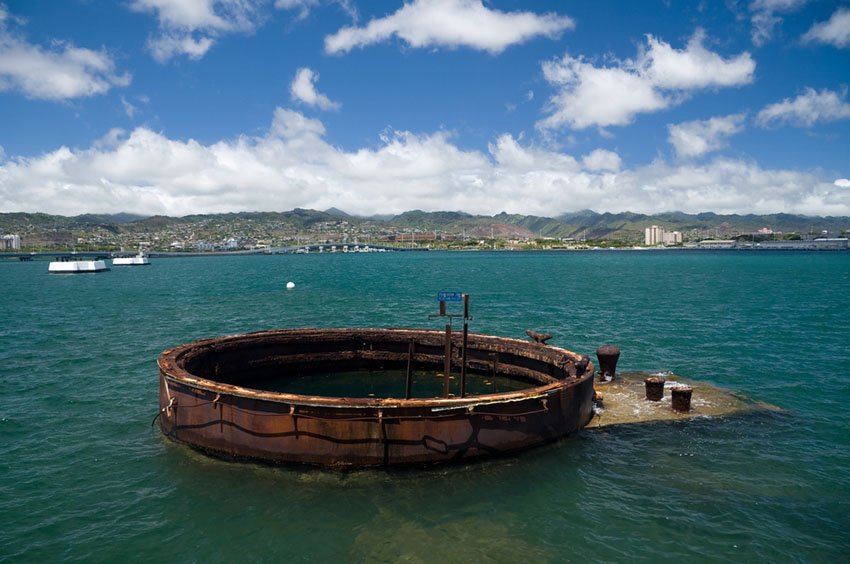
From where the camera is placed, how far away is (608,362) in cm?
2530

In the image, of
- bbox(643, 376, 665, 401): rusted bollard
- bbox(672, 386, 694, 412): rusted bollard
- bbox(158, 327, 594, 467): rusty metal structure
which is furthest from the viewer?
bbox(643, 376, 665, 401): rusted bollard

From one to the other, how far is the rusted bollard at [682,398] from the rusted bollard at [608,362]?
159 inches

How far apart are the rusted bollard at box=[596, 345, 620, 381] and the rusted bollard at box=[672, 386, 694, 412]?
4.03 meters

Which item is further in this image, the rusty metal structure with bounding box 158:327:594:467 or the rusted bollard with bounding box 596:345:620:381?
the rusted bollard with bounding box 596:345:620:381

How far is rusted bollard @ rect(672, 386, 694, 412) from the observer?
840 inches

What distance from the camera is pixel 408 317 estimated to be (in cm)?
5191

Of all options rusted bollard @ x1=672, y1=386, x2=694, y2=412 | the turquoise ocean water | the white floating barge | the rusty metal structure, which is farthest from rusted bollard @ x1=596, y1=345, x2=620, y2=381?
the white floating barge

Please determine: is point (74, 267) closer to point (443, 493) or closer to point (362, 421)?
point (362, 421)

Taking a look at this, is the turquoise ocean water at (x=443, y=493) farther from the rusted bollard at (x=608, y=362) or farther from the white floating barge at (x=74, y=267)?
the white floating barge at (x=74, y=267)

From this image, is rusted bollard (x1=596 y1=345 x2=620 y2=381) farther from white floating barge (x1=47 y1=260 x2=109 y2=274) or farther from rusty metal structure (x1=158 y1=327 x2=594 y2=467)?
white floating barge (x1=47 y1=260 x2=109 y2=274)

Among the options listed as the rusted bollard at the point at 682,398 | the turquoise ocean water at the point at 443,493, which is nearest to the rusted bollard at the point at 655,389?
the rusted bollard at the point at 682,398

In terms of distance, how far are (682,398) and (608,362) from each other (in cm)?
436

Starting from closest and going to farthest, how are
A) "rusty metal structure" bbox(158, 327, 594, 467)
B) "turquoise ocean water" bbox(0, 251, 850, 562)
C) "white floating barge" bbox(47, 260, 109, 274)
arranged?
"turquoise ocean water" bbox(0, 251, 850, 562) → "rusty metal structure" bbox(158, 327, 594, 467) → "white floating barge" bbox(47, 260, 109, 274)

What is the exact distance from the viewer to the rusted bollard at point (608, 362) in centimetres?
2527
